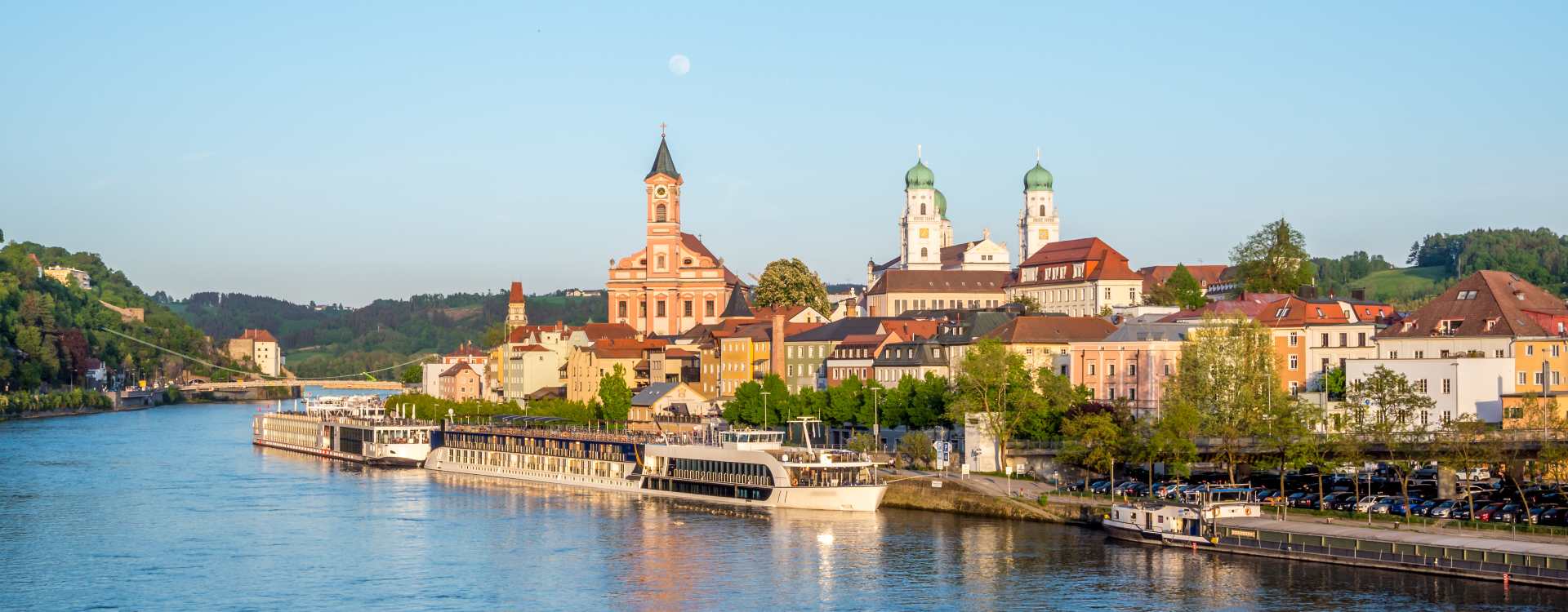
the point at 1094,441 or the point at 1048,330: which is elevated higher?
the point at 1048,330

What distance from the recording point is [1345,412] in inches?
2518

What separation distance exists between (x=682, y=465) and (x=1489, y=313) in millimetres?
33739

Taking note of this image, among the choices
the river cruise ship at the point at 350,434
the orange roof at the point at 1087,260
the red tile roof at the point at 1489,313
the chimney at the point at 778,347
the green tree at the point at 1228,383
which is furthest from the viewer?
the orange roof at the point at 1087,260

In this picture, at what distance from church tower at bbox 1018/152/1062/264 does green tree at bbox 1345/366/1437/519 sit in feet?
294

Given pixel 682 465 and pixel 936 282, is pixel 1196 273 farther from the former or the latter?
pixel 682 465

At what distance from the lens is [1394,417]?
64.9m

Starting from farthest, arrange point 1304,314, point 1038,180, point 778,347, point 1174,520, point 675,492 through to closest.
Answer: point 1038,180, point 778,347, point 1304,314, point 675,492, point 1174,520

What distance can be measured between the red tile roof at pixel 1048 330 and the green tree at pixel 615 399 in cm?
2680

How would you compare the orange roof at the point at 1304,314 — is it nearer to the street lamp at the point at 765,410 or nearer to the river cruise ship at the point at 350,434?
the street lamp at the point at 765,410

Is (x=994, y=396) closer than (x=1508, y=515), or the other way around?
(x=1508, y=515)

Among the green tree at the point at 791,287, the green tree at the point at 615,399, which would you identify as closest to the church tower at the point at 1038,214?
the green tree at the point at 791,287

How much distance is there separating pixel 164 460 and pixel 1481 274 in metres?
67.7

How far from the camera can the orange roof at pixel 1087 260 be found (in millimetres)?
117250

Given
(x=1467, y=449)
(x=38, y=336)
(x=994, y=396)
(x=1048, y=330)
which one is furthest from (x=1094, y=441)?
(x=38, y=336)
